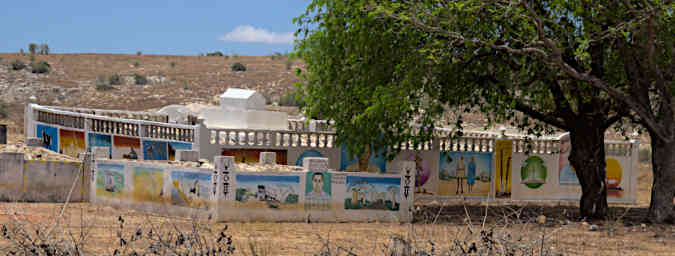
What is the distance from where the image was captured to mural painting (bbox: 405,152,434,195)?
21047 mm

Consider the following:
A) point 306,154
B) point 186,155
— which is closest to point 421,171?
point 306,154

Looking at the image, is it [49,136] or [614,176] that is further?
[49,136]

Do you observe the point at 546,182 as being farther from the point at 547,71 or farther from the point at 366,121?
the point at 366,121

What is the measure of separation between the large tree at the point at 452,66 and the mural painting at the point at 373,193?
4.27 ft

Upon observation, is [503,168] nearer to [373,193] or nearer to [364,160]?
[364,160]

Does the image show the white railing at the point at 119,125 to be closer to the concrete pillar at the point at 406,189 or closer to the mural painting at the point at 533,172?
the concrete pillar at the point at 406,189

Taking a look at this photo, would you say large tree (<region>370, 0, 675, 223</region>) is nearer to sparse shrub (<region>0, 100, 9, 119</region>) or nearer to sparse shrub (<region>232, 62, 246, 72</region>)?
sparse shrub (<region>0, 100, 9, 119</region>)

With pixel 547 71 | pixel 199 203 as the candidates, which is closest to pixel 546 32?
pixel 547 71

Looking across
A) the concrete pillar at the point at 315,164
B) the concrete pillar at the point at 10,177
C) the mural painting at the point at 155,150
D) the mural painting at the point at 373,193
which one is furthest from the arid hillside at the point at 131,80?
the mural painting at the point at 373,193

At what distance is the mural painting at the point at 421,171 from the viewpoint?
21.0 meters

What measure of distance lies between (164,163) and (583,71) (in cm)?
978

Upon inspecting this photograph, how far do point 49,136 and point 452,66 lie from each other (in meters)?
14.1

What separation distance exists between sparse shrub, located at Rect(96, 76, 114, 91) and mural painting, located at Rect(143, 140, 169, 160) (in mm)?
41007

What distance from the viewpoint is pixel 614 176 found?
2286cm
